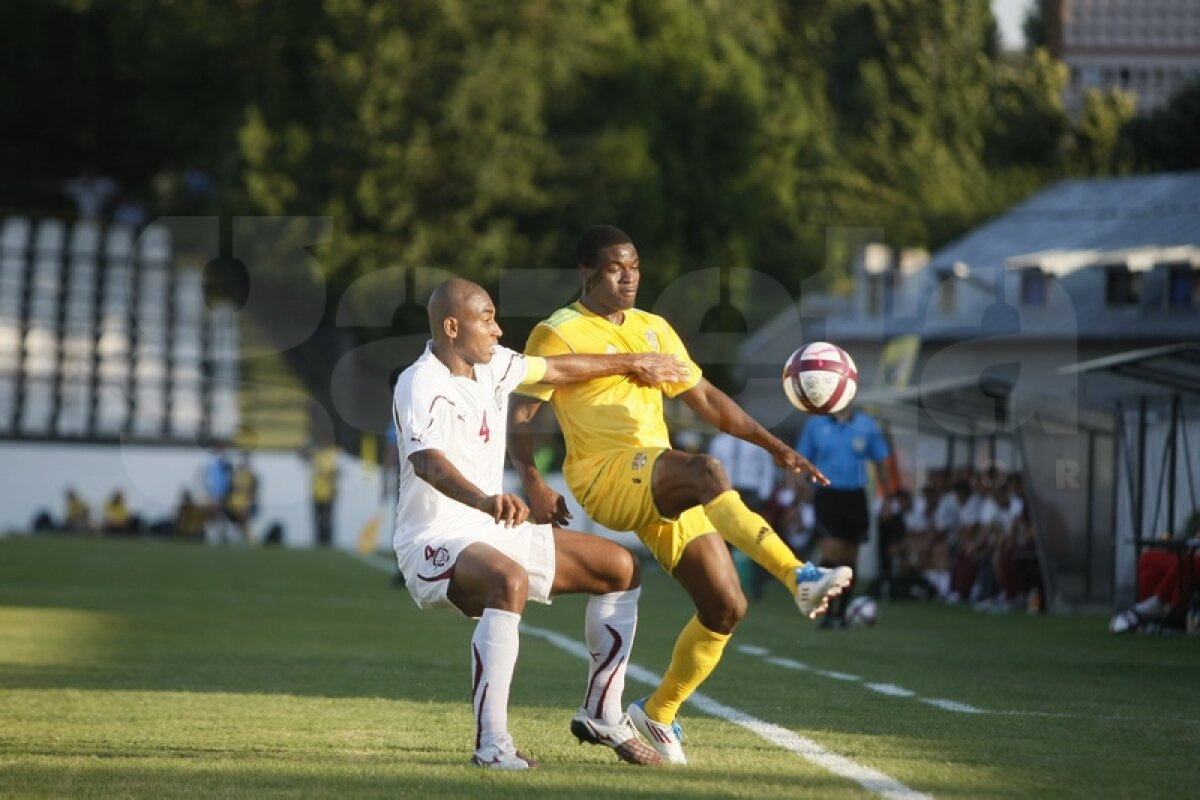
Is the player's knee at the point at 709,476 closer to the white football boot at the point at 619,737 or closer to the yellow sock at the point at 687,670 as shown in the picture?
the yellow sock at the point at 687,670

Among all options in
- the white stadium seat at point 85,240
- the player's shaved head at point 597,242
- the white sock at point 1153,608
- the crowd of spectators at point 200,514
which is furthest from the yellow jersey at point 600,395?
the white stadium seat at point 85,240

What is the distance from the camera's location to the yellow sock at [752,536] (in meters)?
7.52

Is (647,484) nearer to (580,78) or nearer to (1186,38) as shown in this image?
(580,78)

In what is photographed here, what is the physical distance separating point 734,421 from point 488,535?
4.32 feet

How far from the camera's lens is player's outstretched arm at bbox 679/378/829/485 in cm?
816

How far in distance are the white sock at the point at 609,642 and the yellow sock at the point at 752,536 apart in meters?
0.47

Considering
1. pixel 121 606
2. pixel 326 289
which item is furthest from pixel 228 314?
pixel 121 606

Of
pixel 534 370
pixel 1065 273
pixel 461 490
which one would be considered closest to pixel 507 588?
pixel 461 490

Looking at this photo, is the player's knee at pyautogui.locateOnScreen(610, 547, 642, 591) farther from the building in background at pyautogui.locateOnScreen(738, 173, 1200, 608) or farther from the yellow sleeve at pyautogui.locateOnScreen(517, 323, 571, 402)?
the building in background at pyautogui.locateOnScreen(738, 173, 1200, 608)

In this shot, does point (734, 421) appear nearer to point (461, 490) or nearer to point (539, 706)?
point (461, 490)

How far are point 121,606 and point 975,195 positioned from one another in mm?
42216

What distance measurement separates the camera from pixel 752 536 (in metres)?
7.65

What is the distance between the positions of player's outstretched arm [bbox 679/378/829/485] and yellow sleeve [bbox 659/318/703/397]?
54mm

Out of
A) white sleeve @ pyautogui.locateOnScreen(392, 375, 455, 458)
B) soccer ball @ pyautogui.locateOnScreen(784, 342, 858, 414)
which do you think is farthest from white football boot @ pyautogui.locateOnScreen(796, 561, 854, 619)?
soccer ball @ pyautogui.locateOnScreen(784, 342, 858, 414)
